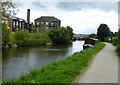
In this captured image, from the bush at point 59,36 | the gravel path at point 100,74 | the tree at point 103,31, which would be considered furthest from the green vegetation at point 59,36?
the gravel path at point 100,74

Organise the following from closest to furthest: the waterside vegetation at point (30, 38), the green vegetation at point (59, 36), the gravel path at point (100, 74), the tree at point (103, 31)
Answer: the gravel path at point (100, 74), the waterside vegetation at point (30, 38), the green vegetation at point (59, 36), the tree at point (103, 31)

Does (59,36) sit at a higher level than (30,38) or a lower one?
higher

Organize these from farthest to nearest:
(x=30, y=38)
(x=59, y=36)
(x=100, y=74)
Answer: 1. (x=59, y=36)
2. (x=30, y=38)
3. (x=100, y=74)

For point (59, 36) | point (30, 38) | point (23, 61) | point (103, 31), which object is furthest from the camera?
point (103, 31)

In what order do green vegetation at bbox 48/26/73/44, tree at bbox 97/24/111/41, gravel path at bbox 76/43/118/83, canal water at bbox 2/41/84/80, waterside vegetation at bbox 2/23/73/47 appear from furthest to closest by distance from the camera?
tree at bbox 97/24/111/41 < green vegetation at bbox 48/26/73/44 < waterside vegetation at bbox 2/23/73/47 < canal water at bbox 2/41/84/80 < gravel path at bbox 76/43/118/83

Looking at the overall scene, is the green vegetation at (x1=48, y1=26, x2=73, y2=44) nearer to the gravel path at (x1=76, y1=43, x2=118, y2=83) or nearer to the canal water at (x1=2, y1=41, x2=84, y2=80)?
the canal water at (x1=2, y1=41, x2=84, y2=80)

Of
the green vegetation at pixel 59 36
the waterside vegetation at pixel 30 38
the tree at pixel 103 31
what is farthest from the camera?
the tree at pixel 103 31

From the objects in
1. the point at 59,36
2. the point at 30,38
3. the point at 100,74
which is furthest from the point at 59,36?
the point at 100,74

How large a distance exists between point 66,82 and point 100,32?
250 feet

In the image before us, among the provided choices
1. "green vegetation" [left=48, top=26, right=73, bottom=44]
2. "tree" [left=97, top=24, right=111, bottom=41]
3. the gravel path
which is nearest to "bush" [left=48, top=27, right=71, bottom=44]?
"green vegetation" [left=48, top=26, right=73, bottom=44]

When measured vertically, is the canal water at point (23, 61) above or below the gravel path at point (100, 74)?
below

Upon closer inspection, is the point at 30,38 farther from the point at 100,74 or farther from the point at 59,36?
the point at 100,74

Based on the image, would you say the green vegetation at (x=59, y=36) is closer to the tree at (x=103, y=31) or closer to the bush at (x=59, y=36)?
the bush at (x=59, y=36)

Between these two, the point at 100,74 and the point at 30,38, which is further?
the point at 30,38
